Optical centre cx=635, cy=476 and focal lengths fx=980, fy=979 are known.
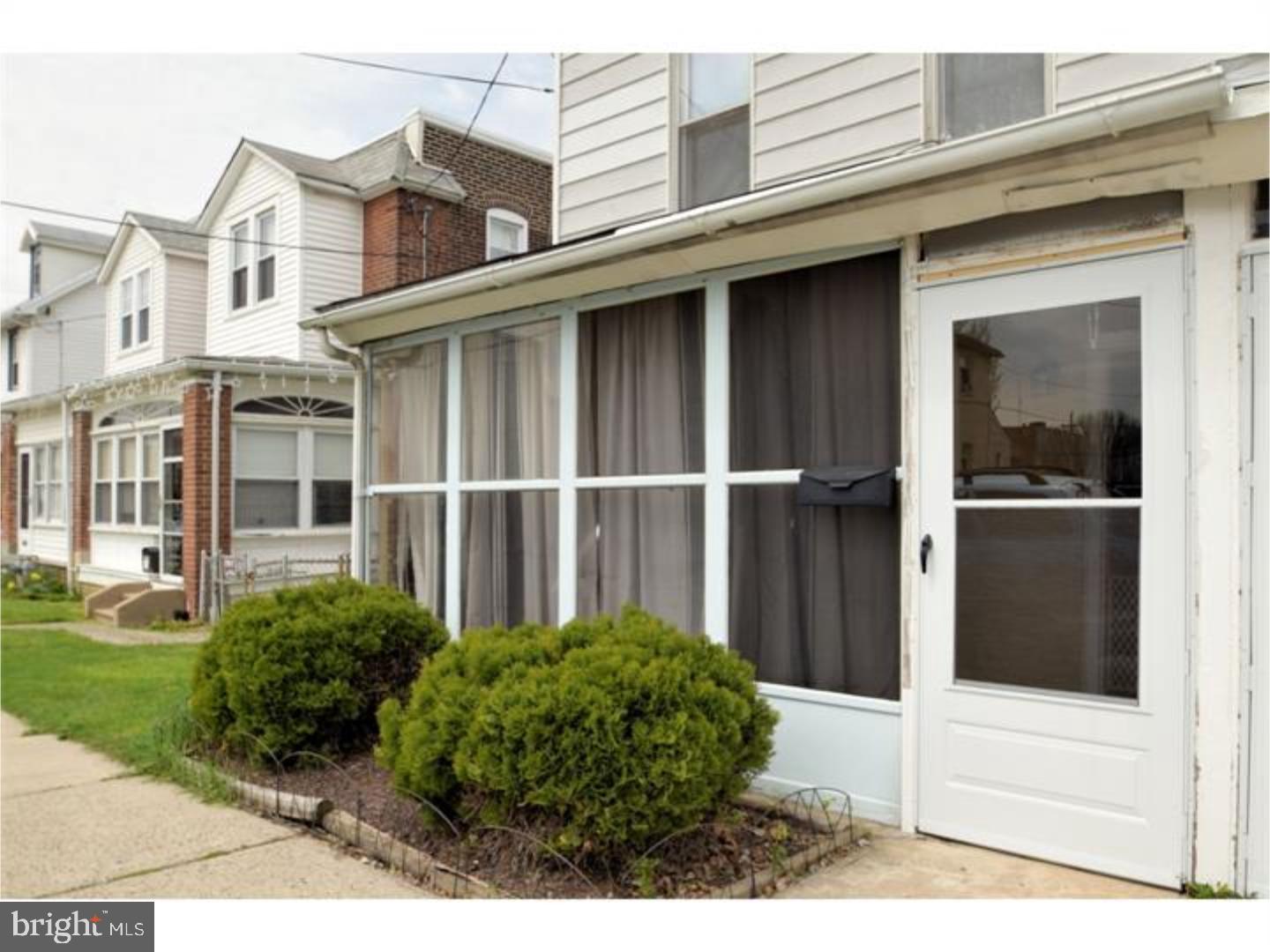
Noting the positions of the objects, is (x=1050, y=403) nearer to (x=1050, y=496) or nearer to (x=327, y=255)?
(x=1050, y=496)

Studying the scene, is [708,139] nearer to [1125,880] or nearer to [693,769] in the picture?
[693,769]

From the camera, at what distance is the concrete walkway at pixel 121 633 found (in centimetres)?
1014

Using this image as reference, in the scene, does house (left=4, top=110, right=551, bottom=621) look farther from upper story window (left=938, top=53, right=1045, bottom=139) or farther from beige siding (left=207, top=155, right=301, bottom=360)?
upper story window (left=938, top=53, right=1045, bottom=139)

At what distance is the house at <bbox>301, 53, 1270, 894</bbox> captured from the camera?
3367 mm

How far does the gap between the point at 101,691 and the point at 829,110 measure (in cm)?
652

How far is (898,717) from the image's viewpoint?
417cm

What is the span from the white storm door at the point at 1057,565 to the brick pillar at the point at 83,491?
1506cm

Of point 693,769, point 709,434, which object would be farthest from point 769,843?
point 709,434

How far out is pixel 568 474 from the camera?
5527 millimetres

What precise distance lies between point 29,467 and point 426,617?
17.2 meters

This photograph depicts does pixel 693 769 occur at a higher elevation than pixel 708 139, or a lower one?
lower

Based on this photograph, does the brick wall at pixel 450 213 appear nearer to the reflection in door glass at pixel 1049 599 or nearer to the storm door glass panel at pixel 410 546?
the storm door glass panel at pixel 410 546

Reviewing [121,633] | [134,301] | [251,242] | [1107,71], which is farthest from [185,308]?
[1107,71]

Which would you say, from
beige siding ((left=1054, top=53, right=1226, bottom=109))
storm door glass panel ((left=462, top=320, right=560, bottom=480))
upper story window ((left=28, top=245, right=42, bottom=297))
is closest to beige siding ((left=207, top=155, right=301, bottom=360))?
storm door glass panel ((left=462, top=320, right=560, bottom=480))
